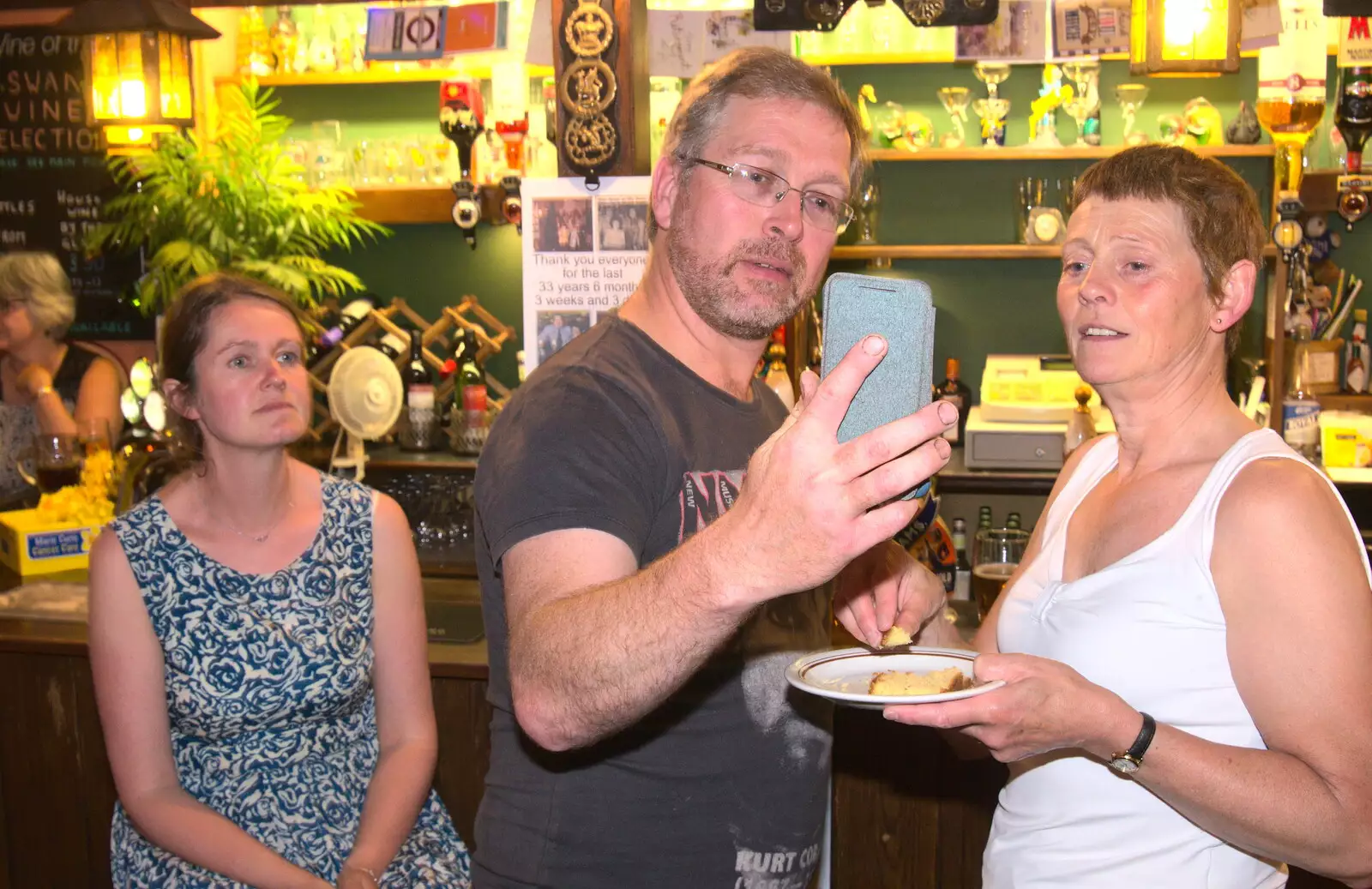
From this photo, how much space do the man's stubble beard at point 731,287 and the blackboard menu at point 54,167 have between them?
4356 mm

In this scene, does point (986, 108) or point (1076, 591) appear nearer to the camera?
point (1076, 591)

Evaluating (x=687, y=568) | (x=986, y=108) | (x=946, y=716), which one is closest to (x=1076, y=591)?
(x=946, y=716)

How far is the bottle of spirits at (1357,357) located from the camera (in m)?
4.59

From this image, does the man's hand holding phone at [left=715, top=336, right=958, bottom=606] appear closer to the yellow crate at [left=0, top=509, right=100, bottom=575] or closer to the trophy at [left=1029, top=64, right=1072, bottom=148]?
the yellow crate at [left=0, top=509, right=100, bottom=575]

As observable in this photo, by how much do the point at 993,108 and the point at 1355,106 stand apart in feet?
4.10

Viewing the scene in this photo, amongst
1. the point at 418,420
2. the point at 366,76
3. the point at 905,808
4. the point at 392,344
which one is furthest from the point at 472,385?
the point at 905,808

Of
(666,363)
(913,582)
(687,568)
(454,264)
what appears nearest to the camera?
(687,568)

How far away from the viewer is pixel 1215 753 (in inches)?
56.9

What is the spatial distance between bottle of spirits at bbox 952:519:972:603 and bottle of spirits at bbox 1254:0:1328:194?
1.61 meters

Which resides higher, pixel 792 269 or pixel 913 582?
pixel 792 269

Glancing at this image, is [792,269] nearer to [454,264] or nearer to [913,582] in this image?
[913,582]

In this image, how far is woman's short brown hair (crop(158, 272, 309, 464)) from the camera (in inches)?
96.0

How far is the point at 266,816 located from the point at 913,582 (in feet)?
4.23

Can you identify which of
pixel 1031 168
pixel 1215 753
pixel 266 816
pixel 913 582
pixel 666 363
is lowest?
pixel 266 816
